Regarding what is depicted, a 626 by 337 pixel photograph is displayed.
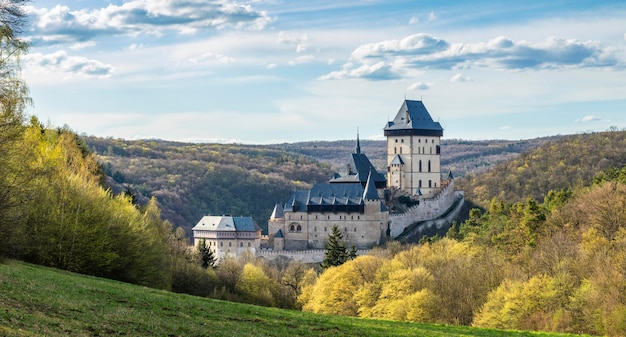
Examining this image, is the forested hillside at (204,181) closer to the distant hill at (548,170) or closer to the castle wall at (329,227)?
the distant hill at (548,170)

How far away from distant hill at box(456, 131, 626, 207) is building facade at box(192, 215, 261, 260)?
27.7 metres

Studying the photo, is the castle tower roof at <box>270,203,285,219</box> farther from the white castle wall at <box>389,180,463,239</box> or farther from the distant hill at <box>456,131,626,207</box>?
the distant hill at <box>456,131,626,207</box>

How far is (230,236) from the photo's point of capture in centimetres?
7931

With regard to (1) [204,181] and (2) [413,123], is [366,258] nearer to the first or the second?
(2) [413,123]

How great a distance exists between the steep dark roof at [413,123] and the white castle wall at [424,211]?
6.09m

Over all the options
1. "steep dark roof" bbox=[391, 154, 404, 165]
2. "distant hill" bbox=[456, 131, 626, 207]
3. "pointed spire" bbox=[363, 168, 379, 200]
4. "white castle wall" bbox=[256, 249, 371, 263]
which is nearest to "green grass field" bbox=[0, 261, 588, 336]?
"white castle wall" bbox=[256, 249, 371, 263]

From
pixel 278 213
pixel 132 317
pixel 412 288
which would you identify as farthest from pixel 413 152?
pixel 132 317

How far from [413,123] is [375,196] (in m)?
13.7

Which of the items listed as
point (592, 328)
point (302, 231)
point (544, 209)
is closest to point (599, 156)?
point (302, 231)

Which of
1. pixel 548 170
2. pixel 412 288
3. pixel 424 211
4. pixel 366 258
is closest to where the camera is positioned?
pixel 412 288

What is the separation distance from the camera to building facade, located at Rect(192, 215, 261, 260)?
7844cm

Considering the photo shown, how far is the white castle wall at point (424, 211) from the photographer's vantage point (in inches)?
3190

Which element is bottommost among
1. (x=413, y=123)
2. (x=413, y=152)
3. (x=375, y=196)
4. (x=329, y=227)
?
(x=329, y=227)

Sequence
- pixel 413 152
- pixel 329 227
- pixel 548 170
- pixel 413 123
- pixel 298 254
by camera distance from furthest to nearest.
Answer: pixel 548 170 < pixel 413 123 < pixel 413 152 < pixel 329 227 < pixel 298 254
